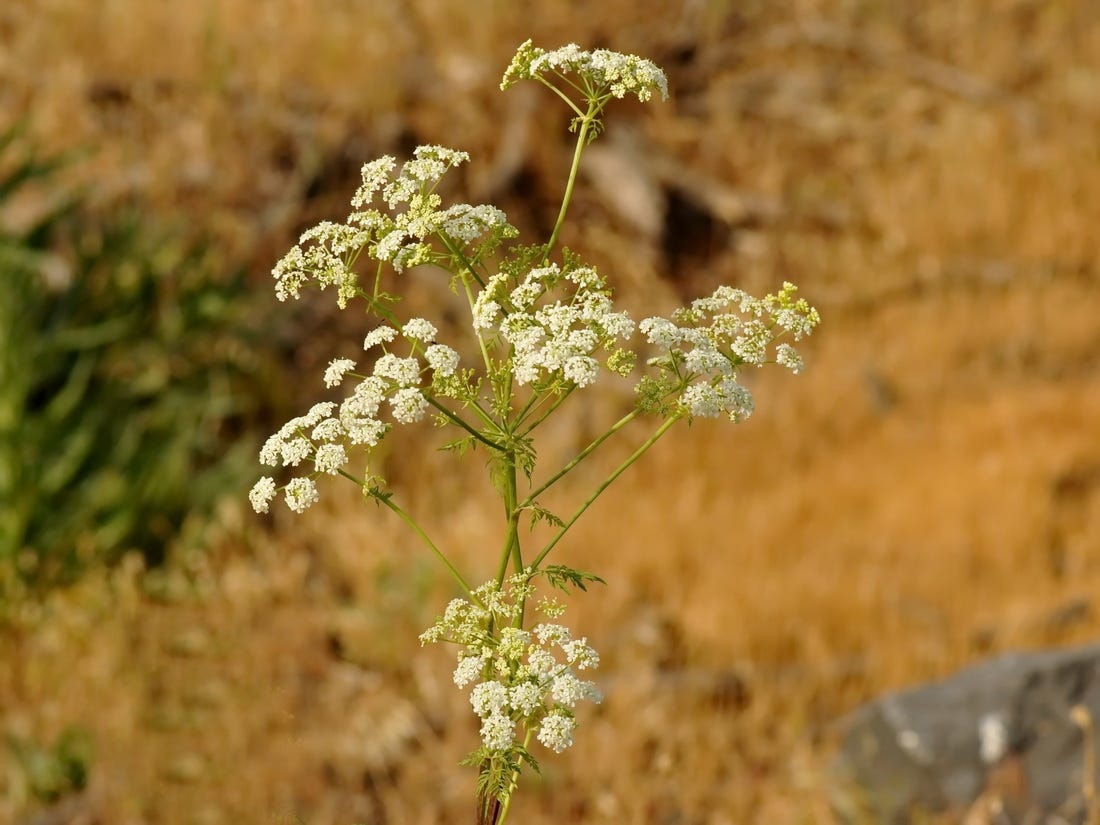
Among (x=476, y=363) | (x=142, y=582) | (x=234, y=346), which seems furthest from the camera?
(x=476, y=363)

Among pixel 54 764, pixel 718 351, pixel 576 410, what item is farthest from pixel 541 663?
pixel 576 410

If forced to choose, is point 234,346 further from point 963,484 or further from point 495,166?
point 963,484

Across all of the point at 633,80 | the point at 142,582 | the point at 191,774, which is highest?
the point at 142,582

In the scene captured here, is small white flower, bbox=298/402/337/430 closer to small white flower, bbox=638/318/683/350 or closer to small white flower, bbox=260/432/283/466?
small white flower, bbox=260/432/283/466

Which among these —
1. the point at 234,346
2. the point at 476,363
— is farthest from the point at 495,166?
the point at 234,346

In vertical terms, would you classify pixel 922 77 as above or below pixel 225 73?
above

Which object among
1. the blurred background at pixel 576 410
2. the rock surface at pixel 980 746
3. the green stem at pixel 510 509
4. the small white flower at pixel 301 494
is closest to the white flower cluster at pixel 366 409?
the small white flower at pixel 301 494

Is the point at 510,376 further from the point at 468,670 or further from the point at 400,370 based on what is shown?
the point at 468,670
